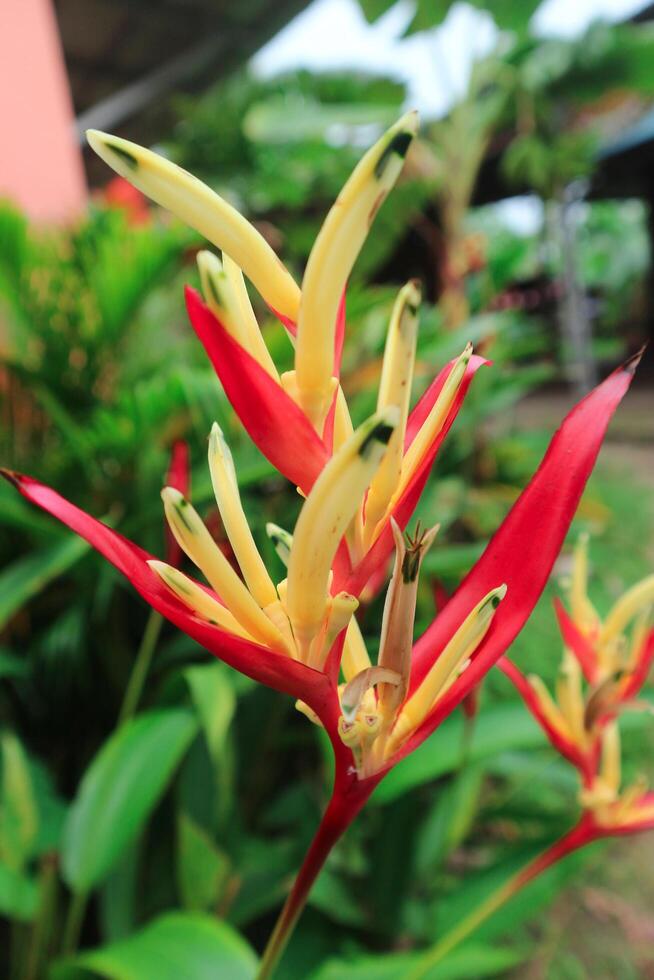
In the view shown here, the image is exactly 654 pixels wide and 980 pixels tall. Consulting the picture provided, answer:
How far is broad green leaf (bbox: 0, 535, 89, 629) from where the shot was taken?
79 cm

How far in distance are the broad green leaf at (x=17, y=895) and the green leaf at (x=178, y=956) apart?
66mm

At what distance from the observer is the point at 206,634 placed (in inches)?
7.0

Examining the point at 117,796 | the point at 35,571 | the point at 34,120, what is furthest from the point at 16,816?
the point at 34,120

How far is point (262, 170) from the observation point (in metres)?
3.31

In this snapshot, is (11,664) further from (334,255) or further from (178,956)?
(334,255)

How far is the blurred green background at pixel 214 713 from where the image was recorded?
653mm

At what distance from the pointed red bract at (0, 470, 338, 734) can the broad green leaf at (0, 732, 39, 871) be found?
0.40 meters

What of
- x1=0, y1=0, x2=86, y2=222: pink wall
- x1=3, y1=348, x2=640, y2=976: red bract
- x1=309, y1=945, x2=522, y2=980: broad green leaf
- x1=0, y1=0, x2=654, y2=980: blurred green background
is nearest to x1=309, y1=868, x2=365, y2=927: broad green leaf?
x1=0, y1=0, x2=654, y2=980: blurred green background

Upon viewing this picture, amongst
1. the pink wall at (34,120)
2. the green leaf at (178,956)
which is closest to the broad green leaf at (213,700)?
the green leaf at (178,956)

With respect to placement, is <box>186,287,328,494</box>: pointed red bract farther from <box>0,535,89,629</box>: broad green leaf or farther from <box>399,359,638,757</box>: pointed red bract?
<box>0,535,89,629</box>: broad green leaf

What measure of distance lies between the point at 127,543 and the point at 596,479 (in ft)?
10.3

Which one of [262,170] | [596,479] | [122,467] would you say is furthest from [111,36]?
[122,467]

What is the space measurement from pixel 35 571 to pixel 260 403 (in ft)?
2.46

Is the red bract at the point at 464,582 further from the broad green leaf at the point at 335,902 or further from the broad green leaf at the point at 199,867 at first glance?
the broad green leaf at the point at 335,902
